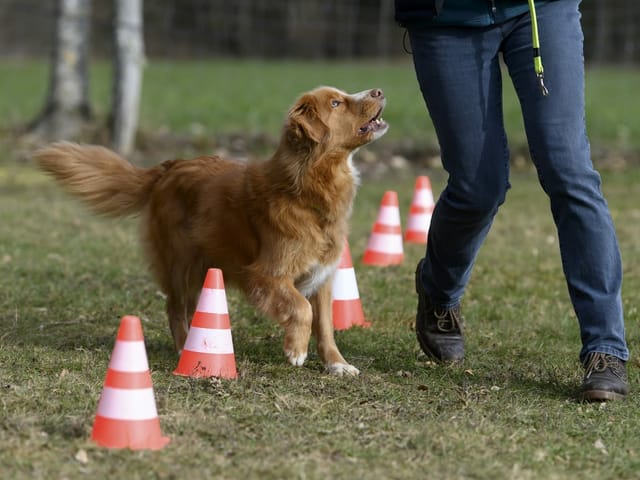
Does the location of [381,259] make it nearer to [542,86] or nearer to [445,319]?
[445,319]

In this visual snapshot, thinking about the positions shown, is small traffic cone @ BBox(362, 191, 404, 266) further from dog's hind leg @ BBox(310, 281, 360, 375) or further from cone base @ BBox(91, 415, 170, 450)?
cone base @ BBox(91, 415, 170, 450)

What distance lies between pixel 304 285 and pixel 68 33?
9358 millimetres

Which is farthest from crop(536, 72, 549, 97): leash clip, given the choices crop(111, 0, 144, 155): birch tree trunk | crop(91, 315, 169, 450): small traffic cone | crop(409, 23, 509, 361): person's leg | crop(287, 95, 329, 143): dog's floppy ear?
crop(111, 0, 144, 155): birch tree trunk

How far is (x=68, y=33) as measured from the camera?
1347 cm

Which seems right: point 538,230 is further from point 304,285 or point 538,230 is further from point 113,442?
point 113,442

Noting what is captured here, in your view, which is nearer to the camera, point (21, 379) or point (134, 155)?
point (21, 379)

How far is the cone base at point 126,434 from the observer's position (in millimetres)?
3660

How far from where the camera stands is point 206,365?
4758 mm

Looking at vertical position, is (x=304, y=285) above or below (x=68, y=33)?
below

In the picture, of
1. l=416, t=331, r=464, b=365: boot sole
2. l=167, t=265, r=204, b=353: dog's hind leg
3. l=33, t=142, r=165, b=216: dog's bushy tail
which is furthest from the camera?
l=33, t=142, r=165, b=216: dog's bushy tail

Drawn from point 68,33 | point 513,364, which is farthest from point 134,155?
point 513,364

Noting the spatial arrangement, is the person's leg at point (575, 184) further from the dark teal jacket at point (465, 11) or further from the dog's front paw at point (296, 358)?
the dog's front paw at point (296, 358)

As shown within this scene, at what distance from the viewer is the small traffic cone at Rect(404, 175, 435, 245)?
28.2ft

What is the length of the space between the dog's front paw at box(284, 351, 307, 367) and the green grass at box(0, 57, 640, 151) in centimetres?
909
